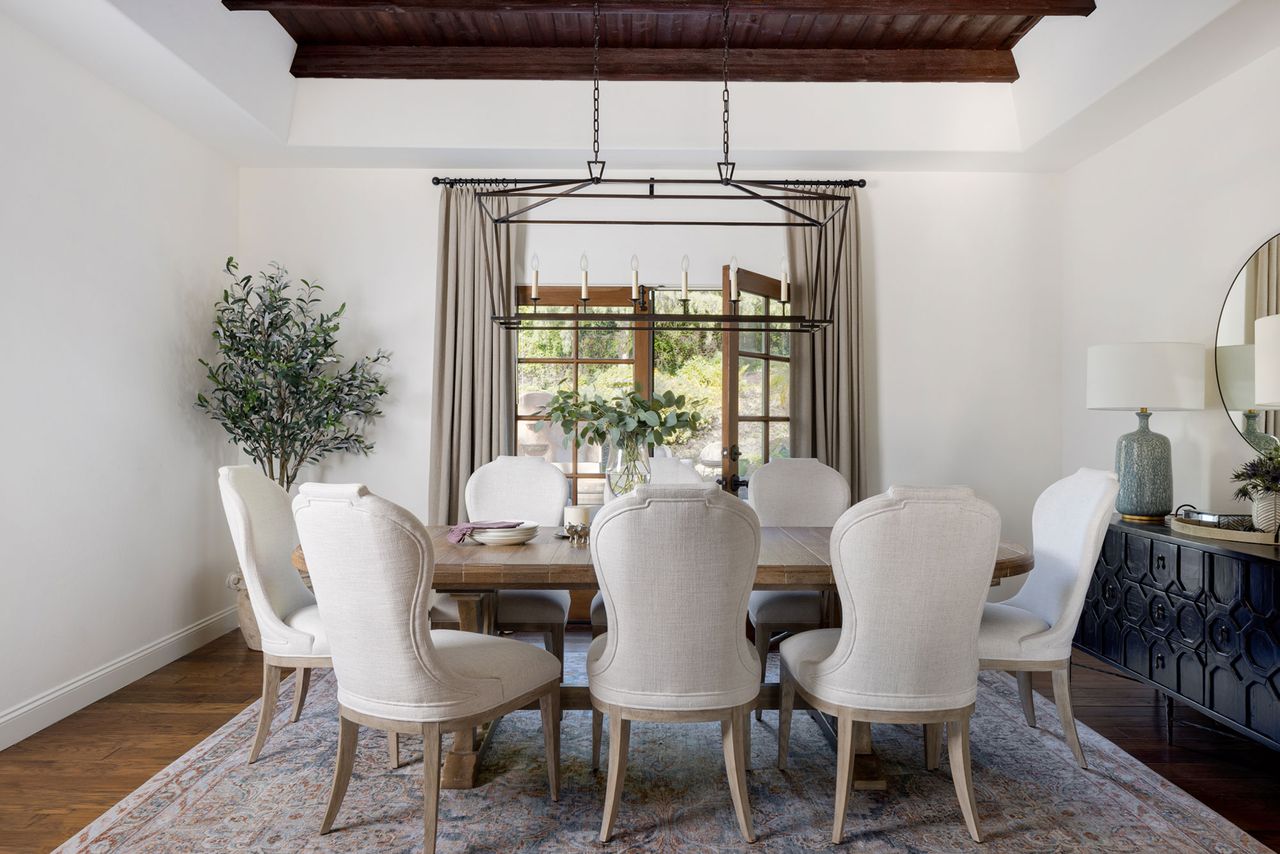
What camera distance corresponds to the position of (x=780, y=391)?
4484 mm

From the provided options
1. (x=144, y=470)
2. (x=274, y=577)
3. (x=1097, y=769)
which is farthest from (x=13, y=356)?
(x=1097, y=769)

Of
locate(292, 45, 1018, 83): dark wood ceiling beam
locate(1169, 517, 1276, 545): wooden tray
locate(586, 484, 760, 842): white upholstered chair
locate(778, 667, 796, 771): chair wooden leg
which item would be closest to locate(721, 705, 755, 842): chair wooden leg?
locate(586, 484, 760, 842): white upholstered chair

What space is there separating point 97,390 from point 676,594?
2.85m

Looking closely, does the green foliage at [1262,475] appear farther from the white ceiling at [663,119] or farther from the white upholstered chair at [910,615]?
the white ceiling at [663,119]

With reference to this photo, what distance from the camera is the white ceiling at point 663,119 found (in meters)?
3.68

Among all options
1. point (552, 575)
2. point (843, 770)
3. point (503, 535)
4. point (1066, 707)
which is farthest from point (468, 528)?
point (1066, 707)

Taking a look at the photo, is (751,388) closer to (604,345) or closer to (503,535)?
(604,345)

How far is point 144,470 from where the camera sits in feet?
11.8

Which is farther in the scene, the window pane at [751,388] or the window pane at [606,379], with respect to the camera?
the window pane at [606,379]

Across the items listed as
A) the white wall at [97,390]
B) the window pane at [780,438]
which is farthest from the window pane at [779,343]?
the white wall at [97,390]

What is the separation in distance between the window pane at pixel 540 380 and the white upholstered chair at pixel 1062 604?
2.71 meters

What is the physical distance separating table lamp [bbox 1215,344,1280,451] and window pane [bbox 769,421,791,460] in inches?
80.9

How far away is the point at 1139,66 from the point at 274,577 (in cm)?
403

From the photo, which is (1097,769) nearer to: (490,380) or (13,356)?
(490,380)
